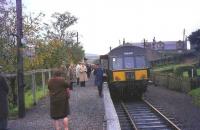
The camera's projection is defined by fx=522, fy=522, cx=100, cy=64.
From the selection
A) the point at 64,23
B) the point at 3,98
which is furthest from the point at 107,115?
the point at 64,23

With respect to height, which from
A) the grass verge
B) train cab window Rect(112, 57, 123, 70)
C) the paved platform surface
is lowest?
the paved platform surface

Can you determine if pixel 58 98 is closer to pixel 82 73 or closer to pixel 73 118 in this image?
pixel 73 118

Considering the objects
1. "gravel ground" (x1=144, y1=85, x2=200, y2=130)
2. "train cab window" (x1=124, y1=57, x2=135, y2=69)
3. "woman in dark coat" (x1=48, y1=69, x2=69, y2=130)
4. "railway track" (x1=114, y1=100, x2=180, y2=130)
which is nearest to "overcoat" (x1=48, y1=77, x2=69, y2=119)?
"woman in dark coat" (x1=48, y1=69, x2=69, y2=130)

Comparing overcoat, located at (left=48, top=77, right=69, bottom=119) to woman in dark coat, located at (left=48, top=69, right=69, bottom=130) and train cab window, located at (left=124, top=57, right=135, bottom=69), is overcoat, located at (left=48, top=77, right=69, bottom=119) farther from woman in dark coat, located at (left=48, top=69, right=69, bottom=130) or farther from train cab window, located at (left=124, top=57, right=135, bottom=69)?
train cab window, located at (left=124, top=57, right=135, bottom=69)

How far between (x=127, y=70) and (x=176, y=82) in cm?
1102

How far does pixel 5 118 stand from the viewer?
11.8m

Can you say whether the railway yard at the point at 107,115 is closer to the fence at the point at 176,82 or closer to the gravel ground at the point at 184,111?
the gravel ground at the point at 184,111

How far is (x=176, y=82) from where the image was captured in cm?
3891

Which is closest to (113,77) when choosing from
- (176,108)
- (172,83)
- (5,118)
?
(176,108)

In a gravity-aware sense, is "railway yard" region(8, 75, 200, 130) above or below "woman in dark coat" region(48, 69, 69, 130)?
below

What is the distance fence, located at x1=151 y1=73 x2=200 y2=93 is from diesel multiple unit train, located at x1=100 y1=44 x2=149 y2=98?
256 inches

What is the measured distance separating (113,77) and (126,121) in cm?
816

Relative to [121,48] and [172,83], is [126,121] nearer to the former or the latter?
[121,48]

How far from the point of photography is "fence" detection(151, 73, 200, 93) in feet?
115
